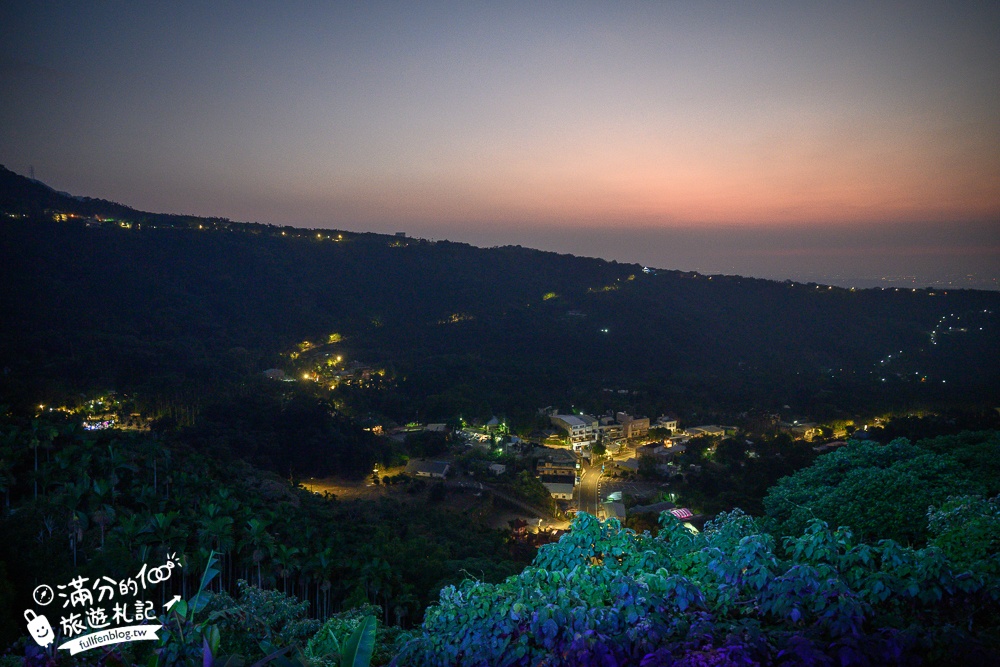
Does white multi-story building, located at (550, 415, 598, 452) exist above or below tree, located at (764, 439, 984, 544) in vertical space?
below

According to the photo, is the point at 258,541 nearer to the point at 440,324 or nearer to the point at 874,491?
the point at 874,491

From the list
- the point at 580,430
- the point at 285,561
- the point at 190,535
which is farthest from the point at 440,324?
the point at 285,561

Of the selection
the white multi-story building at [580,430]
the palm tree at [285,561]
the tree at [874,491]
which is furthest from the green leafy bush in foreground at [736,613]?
the white multi-story building at [580,430]

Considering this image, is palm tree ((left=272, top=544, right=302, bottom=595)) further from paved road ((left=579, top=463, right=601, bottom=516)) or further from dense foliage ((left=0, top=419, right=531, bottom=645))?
paved road ((left=579, top=463, right=601, bottom=516))

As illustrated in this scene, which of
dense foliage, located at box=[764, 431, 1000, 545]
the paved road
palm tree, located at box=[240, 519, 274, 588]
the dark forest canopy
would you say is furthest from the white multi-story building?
palm tree, located at box=[240, 519, 274, 588]

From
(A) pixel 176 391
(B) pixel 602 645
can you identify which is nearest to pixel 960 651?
(B) pixel 602 645

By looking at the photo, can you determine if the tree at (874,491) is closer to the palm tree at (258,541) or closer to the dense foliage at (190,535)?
the dense foliage at (190,535)
